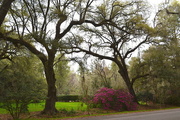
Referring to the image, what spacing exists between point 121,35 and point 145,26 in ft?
9.72

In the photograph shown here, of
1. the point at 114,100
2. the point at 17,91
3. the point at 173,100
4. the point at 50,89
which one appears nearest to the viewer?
the point at 17,91

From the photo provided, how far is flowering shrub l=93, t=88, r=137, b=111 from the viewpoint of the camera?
18.6 meters

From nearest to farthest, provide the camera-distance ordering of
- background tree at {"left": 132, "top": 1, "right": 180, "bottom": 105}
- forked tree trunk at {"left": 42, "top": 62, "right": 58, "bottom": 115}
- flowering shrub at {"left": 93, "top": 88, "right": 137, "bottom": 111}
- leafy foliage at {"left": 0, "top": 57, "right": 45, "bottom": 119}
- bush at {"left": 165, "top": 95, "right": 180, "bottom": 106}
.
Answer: leafy foliage at {"left": 0, "top": 57, "right": 45, "bottom": 119} → forked tree trunk at {"left": 42, "top": 62, "right": 58, "bottom": 115} → flowering shrub at {"left": 93, "top": 88, "right": 137, "bottom": 111} → background tree at {"left": 132, "top": 1, "right": 180, "bottom": 105} → bush at {"left": 165, "top": 95, "right": 180, "bottom": 106}

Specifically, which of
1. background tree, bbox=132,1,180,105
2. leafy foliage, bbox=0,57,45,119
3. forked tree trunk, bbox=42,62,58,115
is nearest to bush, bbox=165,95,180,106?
background tree, bbox=132,1,180,105

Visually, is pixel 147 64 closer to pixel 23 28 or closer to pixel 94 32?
pixel 94 32

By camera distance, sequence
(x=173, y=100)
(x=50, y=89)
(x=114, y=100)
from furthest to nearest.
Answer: (x=173, y=100) < (x=114, y=100) < (x=50, y=89)

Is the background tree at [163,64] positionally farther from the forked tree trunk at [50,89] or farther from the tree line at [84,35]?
the forked tree trunk at [50,89]

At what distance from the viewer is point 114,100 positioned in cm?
1892

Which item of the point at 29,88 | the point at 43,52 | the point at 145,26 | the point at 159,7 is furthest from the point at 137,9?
the point at 29,88

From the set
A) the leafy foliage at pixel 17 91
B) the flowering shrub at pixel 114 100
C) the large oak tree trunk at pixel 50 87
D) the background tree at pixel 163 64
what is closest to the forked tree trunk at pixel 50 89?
the large oak tree trunk at pixel 50 87

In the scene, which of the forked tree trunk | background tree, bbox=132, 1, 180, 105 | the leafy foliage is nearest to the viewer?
the leafy foliage

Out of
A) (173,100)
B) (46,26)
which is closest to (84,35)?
(46,26)

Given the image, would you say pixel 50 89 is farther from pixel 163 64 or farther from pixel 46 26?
pixel 163 64

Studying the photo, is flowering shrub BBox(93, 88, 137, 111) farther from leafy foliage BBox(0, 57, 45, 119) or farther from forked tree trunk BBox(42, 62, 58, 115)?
leafy foliage BBox(0, 57, 45, 119)
